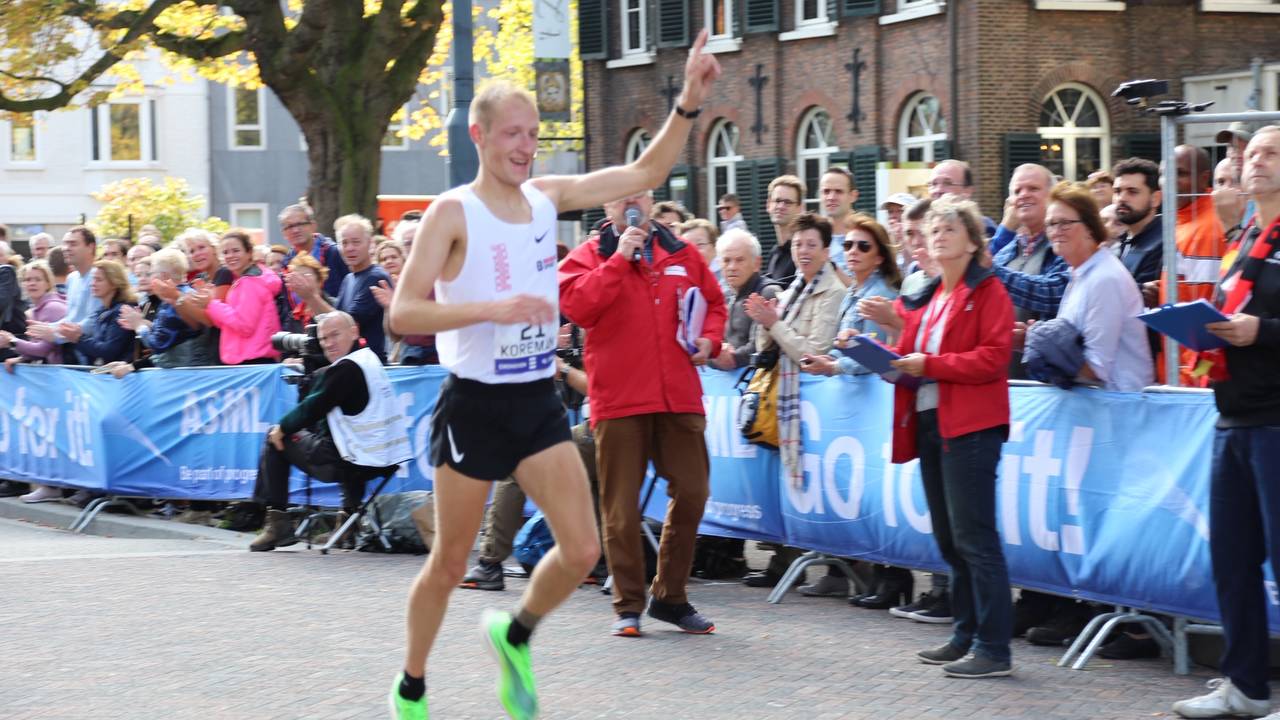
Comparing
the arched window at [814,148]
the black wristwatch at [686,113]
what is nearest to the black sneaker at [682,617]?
the black wristwatch at [686,113]

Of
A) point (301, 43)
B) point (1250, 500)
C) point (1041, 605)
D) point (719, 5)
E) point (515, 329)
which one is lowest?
point (1041, 605)

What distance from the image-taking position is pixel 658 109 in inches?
1501

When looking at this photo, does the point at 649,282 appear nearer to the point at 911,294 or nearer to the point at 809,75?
the point at 911,294

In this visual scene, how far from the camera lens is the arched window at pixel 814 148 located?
34.1 m

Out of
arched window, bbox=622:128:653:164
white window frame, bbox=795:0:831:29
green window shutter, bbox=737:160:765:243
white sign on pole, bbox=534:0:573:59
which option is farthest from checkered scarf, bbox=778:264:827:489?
arched window, bbox=622:128:653:164

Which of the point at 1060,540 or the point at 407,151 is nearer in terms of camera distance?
the point at 1060,540

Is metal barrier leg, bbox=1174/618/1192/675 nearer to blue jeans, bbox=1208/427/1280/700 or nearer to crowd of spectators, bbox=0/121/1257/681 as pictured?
crowd of spectators, bbox=0/121/1257/681

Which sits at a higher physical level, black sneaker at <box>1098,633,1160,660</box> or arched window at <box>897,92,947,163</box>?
arched window at <box>897,92,947,163</box>

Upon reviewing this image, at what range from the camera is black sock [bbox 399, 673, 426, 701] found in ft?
20.8

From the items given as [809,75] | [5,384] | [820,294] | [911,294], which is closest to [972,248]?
[911,294]

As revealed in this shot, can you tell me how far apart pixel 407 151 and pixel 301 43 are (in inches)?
1261

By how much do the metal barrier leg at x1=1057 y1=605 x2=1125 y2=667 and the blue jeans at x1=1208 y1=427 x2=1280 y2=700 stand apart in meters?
1.05

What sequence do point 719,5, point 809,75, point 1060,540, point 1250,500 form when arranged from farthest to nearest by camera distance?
point 719,5 → point 809,75 → point 1060,540 → point 1250,500

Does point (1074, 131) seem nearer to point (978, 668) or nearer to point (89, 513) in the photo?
point (89, 513)
